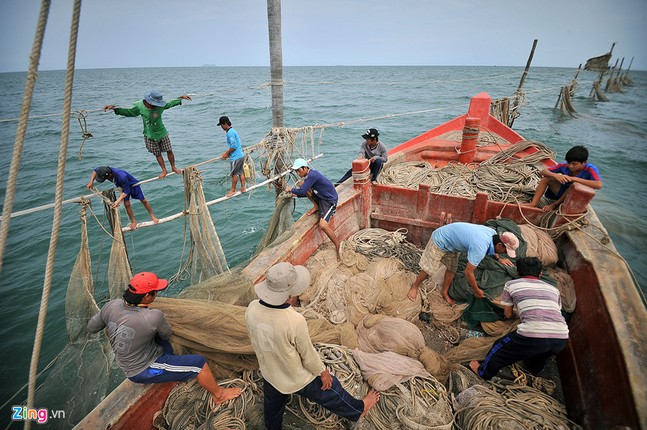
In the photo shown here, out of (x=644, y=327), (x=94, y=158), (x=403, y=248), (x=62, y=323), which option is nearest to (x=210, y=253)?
(x=403, y=248)

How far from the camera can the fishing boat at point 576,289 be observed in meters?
2.62

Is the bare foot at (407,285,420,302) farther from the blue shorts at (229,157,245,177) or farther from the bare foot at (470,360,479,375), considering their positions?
the blue shorts at (229,157,245,177)

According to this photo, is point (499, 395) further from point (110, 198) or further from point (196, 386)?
point (110, 198)

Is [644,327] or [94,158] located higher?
[644,327]

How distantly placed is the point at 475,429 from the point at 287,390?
1.65 m

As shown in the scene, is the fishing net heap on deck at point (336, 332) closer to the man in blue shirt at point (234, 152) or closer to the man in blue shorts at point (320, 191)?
the man in blue shorts at point (320, 191)

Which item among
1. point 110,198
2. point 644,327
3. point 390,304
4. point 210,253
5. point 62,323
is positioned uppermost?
point 110,198

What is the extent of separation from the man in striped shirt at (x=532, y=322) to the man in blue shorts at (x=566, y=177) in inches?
85.4

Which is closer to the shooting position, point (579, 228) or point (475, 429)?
point (475, 429)

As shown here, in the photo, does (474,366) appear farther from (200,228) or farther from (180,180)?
(180,180)

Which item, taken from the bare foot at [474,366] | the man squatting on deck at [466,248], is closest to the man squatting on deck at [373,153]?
the man squatting on deck at [466,248]

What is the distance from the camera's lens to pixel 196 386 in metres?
3.08

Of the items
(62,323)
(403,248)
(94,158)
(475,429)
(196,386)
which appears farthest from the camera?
(94,158)

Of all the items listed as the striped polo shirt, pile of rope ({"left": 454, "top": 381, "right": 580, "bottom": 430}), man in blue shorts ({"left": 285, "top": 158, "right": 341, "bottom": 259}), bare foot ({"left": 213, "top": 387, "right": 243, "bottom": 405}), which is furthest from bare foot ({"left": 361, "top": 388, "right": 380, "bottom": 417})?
man in blue shorts ({"left": 285, "top": 158, "right": 341, "bottom": 259})
